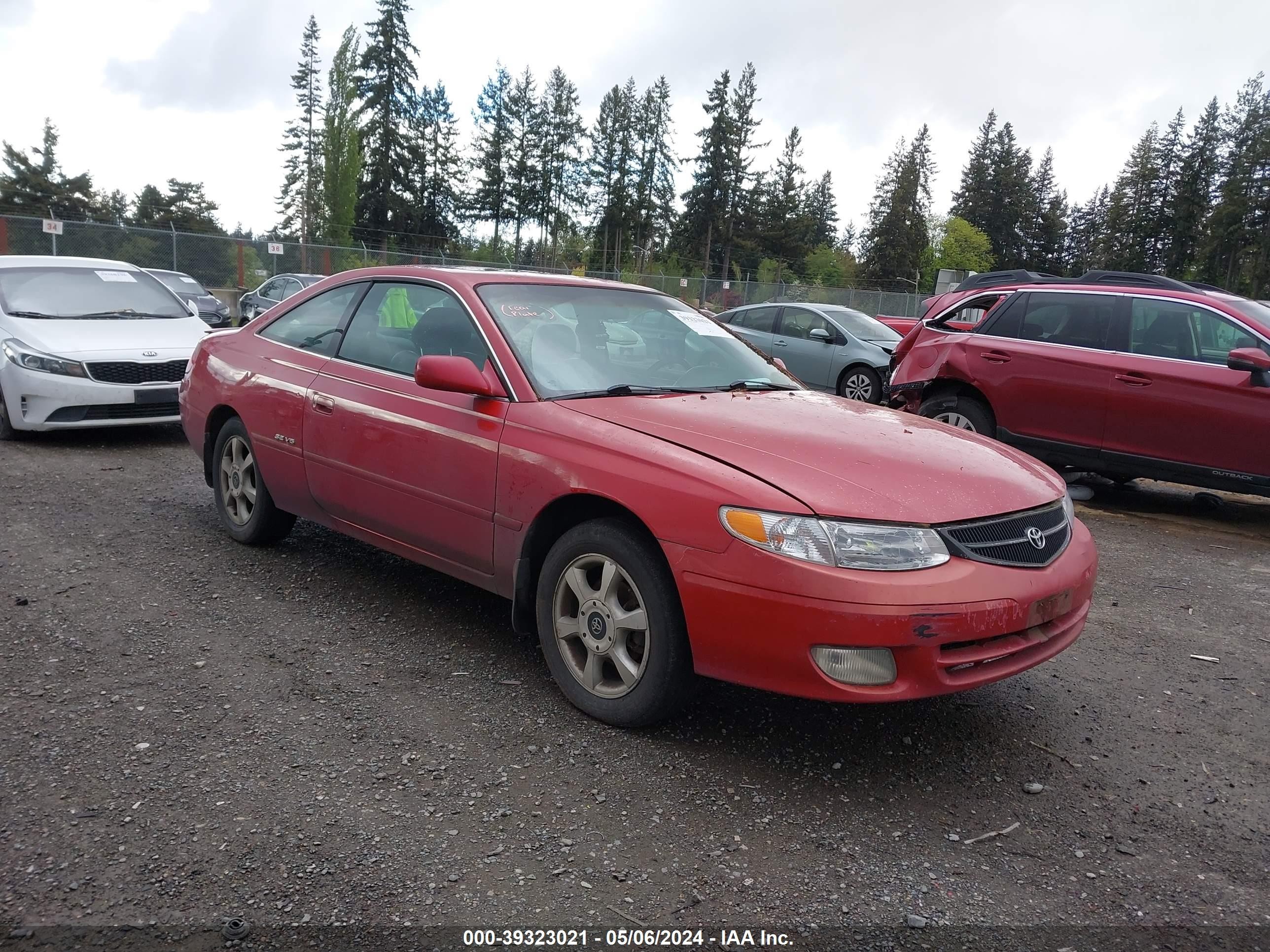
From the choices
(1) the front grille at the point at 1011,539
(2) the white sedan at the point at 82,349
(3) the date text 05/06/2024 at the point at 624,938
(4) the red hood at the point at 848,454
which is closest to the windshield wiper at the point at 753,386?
(4) the red hood at the point at 848,454

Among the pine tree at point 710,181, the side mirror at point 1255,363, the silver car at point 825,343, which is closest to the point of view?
the side mirror at point 1255,363

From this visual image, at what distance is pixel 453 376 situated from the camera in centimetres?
361

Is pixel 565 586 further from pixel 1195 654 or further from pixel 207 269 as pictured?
pixel 207 269

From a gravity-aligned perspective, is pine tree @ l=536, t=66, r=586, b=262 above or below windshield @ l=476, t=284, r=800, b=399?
above

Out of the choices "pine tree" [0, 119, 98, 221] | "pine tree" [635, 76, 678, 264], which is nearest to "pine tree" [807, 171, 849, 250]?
"pine tree" [635, 76, 678, 264]

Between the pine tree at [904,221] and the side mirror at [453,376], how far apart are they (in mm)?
81798

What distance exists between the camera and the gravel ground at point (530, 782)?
2.40 metres

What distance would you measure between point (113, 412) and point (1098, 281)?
8.05 metres

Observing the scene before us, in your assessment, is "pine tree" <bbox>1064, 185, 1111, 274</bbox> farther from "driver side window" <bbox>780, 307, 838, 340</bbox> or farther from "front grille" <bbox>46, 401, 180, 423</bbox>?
"front grille" <bbox>46, 401, 180, 423</bbox>

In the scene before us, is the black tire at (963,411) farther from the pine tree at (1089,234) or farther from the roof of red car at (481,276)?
the pine tree at (1089,234)

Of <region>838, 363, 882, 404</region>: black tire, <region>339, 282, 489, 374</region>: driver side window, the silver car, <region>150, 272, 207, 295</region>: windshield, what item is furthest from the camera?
<region>150, 272, 207, 295</region>: windshield

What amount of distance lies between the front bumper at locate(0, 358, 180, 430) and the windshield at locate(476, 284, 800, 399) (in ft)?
15.9

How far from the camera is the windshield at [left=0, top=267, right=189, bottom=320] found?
27.1 feet

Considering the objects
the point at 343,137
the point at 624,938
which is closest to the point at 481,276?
the point at 624,938
